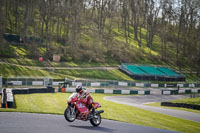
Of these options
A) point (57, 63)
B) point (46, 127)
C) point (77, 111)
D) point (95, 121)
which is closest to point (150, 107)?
point (95, 121)

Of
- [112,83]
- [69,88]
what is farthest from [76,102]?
[112,83]

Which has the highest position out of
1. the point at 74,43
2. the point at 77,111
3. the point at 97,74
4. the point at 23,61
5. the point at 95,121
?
the point at 74,43

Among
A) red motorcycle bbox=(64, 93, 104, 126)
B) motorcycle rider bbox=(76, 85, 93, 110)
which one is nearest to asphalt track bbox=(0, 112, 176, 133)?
red motorcycle bbox=(64, 93, 104, 126)

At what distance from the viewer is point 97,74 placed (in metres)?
57.7

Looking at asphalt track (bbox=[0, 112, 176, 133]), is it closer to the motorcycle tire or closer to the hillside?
the motorcycle tire

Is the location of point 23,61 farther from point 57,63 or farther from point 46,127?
point 46,127

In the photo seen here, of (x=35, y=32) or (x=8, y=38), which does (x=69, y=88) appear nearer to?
(x=8, y=38)

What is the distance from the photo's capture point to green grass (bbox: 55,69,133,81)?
5503 centimetres

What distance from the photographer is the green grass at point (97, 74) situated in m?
55.0

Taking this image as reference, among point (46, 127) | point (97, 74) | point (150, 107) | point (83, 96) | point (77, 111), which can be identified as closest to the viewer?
point (46, 127)

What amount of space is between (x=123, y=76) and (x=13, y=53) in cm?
2138

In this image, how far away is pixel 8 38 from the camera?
62438mm

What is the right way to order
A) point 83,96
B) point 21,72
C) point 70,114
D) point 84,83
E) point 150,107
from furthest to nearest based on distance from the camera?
point 21,72, point 84,83, point 150,107, point 83,96, point 70,114

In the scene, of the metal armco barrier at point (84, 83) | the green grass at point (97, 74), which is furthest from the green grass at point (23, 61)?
the metal armco barrier at point (84, 83)
